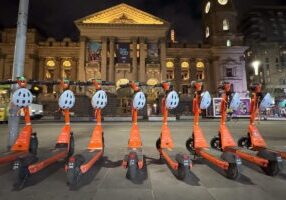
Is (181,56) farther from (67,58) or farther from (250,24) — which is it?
(250,24)

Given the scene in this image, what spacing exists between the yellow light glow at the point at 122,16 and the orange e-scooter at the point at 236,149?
199 feet

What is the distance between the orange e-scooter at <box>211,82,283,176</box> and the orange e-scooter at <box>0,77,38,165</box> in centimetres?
565

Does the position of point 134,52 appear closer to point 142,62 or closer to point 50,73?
point 142,62

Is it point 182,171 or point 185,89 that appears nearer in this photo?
point 182,171

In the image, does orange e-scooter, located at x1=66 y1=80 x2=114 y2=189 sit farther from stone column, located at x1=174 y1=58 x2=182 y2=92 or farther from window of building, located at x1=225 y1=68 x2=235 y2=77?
window of building, located at x1=225 y1=68 x2=235 y2=77

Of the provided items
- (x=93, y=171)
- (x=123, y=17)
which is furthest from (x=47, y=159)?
(x=123, y=17)

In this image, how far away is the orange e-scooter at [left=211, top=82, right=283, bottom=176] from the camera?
227 inches

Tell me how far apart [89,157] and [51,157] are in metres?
1.12

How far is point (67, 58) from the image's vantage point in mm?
71500

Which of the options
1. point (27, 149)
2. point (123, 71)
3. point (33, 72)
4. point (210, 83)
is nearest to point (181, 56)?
point (210, 83)

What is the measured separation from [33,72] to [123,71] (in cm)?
2512

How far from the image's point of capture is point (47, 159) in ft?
19.8

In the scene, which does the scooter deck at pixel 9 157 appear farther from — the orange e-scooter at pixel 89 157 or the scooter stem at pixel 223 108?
the scooter stem at pixel 223 108

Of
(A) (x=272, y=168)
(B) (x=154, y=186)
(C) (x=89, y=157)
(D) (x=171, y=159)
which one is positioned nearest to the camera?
(B) (x=154, y=186)
